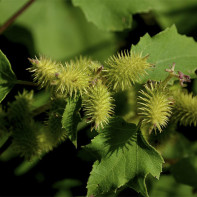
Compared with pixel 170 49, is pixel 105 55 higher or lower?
lower

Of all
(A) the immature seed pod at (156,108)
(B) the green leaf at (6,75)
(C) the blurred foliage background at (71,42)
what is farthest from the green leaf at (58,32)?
(A) the immature seed pod at (156,108)

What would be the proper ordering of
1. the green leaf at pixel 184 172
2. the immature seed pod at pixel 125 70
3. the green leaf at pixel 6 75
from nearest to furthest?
the immature seed pod at pixel 125 70 < the green leaf at pixel 6 75 < the green leaf at pixel 184 172

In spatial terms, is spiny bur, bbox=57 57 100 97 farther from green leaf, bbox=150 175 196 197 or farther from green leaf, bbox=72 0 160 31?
green leaf, bbox=150 175 196 197

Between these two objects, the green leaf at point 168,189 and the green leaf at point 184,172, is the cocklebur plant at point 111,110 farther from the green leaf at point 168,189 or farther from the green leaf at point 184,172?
the green leaf at point 168,189

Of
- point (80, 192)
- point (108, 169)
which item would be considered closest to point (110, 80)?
point (108, 169)

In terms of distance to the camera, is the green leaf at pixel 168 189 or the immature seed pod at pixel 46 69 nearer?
the immature seed pod at pixel 46 69

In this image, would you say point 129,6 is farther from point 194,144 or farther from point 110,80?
point 194,144

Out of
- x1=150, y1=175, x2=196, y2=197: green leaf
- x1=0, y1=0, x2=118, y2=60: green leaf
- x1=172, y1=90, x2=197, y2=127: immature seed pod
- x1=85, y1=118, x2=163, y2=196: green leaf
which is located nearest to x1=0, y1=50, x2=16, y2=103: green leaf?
x1=85, y1=118, x2=163, y2=196: green leaf

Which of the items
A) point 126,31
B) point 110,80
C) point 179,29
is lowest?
point 179,29
